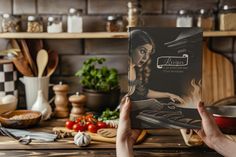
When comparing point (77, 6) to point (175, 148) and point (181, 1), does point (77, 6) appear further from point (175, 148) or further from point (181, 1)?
point (175, 148)

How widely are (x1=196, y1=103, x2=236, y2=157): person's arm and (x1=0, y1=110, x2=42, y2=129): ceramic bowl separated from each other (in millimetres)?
607

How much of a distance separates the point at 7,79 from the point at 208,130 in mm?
886

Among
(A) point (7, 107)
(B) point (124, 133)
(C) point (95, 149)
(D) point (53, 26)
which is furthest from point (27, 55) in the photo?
(B) point (124, 133)

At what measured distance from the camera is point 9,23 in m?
1.69

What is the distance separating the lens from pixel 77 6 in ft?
5.79

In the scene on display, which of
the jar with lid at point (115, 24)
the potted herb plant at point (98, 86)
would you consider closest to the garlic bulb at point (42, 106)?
the potted herb plant at point (98, 86)

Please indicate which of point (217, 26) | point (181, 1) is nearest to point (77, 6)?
point (181, 1)

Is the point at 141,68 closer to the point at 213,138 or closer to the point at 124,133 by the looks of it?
the point at 124,133

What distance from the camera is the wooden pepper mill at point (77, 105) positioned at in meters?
1.57

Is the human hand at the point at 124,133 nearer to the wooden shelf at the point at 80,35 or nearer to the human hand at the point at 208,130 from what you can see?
the human hand at the point at 208,130

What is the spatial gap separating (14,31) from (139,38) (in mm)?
752

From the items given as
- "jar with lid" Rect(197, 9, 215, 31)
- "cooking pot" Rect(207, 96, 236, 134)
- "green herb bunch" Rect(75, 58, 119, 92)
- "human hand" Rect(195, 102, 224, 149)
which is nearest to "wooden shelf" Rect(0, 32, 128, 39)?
"green herb bunch" Rect(75, 58, 119, 92)

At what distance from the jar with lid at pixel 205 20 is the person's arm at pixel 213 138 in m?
0.64

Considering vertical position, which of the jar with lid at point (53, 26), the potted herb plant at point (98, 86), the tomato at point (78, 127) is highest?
the jar with lid at point (53, 26)
